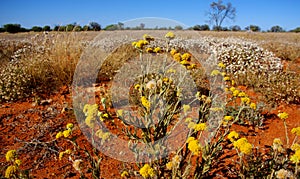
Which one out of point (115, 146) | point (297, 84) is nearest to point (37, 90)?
point (115, 146)

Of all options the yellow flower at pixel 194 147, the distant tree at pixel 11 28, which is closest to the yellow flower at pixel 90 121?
the yellow flower at pixel 194 147

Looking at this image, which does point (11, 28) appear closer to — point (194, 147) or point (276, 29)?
Result: point (194, 147)

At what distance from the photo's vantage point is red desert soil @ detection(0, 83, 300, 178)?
7.04 ft

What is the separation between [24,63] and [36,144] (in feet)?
8.55

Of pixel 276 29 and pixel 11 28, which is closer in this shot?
pixel 11 28

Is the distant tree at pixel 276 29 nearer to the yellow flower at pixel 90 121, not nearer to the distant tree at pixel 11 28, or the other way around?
the distant tree at pixel 11 28

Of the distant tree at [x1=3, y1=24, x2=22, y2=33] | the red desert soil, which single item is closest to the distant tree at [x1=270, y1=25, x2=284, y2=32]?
the distant tree at [x1=3, y1=24, x2=22, y2=33]

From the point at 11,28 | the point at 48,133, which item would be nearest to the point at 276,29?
the point at 11,28

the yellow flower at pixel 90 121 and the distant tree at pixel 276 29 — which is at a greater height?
the distant tree at pixel 276 29

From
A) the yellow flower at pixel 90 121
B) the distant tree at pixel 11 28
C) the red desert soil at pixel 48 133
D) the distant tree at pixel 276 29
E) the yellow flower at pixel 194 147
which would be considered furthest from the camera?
the distant tree at pixel 276 29

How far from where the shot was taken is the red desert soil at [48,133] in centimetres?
214

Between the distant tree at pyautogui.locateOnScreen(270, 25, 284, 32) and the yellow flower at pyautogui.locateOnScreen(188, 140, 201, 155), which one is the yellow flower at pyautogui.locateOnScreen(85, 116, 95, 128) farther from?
the distant tree at pyautogui.locateOnScreen(270, 25, 284, 32)

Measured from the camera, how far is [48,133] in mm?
2668

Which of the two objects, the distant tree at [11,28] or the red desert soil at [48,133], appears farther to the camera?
the distant tree at [11,28]
